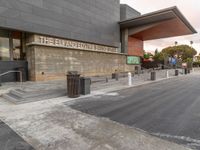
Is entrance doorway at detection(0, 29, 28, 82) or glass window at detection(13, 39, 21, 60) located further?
glass window at detection(13, 39, 21, 60)

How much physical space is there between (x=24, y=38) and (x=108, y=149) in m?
12.5

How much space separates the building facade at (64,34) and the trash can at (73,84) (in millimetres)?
5348

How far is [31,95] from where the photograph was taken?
6590 millimetres

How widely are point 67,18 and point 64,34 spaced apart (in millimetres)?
1639

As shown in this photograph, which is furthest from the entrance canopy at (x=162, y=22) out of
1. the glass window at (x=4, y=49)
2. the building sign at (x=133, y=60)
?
the glass window at (x=4, y=49)

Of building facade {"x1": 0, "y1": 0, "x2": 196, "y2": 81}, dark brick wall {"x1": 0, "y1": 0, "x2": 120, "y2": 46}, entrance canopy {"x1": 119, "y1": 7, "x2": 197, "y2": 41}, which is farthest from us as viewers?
entrance canopy {"x1": 119, "y1": 7, "x2": 197, "y2": 41}

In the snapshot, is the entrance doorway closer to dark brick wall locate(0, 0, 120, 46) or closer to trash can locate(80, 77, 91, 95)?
dark brick wall locate(0, 0, 120, 46)

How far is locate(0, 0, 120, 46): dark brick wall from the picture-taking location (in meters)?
10.4

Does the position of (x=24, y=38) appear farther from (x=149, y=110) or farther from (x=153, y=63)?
(x=153, y=63)

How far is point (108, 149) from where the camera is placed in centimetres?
270

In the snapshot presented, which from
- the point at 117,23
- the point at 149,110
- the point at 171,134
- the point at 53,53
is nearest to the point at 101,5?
the point at 117,23

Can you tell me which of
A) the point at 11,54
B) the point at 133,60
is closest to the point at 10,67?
the point at 11,54

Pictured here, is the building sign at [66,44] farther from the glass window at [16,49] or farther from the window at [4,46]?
the window at [4,46]

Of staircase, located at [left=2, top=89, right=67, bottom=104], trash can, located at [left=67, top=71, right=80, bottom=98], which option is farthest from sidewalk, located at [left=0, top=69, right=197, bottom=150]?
trash can, located at [left=67, top=71, right=80, bottom=98]
